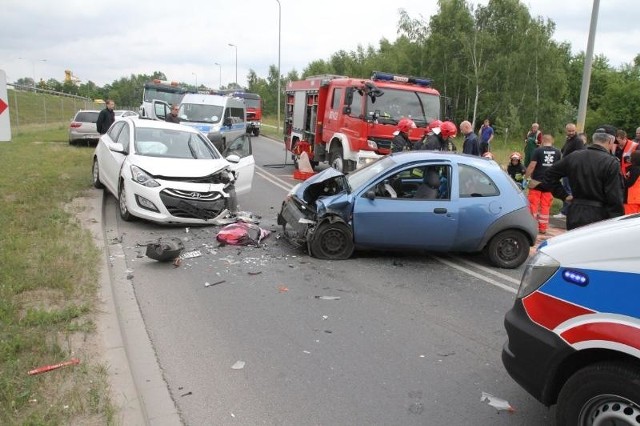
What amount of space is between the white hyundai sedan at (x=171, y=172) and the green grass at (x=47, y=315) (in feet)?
3.47

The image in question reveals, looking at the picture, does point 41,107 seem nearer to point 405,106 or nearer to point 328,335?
point 405,106

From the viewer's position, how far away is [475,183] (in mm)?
7152

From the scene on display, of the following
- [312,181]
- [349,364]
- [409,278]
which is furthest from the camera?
[312,181]

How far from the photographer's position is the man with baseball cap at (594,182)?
558 cm

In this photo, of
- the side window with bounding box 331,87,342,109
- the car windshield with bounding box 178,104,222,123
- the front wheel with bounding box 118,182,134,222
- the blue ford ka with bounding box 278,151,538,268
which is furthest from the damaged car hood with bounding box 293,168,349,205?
the car windshield with bounding box 178,104,222,123

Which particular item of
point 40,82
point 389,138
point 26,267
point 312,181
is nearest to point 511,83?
point 389,138

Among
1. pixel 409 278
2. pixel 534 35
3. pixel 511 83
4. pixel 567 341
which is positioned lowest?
pixel 409 278

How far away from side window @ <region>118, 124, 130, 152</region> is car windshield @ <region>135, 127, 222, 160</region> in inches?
7.8

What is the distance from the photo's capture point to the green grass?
324 cm

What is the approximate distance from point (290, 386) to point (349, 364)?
23.2 inches

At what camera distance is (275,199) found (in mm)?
11469

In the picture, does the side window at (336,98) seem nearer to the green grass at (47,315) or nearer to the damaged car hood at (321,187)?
the damaged car hood at (321,187)

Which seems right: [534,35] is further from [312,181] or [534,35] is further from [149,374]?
[149,374]

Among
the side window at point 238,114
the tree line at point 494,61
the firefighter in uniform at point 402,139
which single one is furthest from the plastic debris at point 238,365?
the tree line at point 494,61
